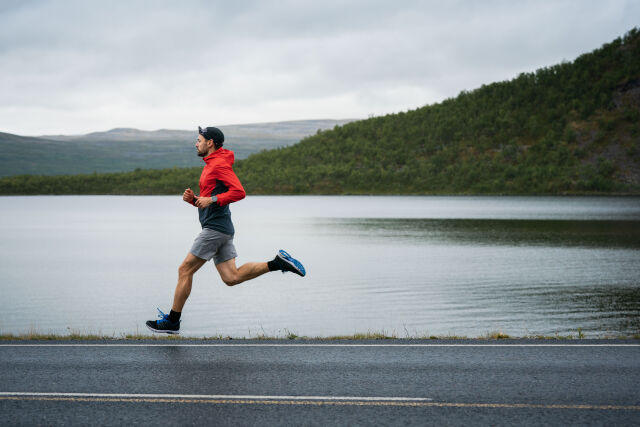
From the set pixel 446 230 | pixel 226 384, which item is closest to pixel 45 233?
pixel 446 230

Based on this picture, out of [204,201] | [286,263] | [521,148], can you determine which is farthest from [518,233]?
[521,148]

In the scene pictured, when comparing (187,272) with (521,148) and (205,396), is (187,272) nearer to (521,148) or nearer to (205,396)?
(205,396)

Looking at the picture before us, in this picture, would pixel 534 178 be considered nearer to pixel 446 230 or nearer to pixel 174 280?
pixel 446 230

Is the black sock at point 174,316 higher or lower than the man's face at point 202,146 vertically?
lower

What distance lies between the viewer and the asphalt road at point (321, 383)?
20.2 ft

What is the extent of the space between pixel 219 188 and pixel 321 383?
3.07 metres

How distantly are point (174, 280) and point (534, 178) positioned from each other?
474 ft

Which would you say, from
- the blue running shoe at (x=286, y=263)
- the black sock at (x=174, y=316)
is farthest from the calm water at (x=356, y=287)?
the blue running shoe at (x=286, y=263)

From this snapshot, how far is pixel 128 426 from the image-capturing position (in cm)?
588

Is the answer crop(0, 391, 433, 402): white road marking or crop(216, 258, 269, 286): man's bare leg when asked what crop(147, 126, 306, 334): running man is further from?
crop(0, 391, 433, 402): white road marking

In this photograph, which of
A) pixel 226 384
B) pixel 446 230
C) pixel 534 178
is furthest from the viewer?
pixel 534 178

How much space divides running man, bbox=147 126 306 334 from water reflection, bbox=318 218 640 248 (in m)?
38.2

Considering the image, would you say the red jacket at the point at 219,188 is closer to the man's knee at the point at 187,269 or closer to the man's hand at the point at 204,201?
the man's hand at the point at 204,201

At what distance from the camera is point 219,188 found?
918 cm
